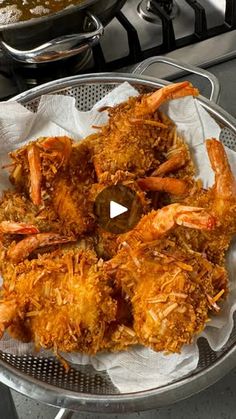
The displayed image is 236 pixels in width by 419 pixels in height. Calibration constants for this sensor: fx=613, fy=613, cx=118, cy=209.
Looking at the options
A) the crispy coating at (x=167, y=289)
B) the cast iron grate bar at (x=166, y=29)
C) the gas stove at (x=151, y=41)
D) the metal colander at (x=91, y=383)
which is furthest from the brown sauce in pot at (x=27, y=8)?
the metal colander at (x=91, y=383)

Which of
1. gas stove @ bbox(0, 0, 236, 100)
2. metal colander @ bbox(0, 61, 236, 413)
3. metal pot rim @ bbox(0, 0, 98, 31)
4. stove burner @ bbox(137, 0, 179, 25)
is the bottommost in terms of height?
metal colander @ bbox(0, 61, 236, 413)

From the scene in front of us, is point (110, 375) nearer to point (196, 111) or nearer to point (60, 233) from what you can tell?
point (60, 233)

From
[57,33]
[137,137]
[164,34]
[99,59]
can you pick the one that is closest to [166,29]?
[164,34]

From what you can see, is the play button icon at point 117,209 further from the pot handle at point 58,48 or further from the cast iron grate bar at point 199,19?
the cast iron grate bar at point 199,19

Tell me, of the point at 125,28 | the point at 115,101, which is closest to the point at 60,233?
the point at 115,101

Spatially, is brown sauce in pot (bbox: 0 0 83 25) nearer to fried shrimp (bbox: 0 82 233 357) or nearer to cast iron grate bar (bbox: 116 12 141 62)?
cast iron grate bar (bbox: 116 12 141 62)

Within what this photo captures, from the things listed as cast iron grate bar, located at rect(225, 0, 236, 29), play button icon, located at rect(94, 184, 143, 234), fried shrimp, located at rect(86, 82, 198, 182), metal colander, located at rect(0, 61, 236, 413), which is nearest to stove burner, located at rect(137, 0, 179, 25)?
cast iron grate bar, located at rect(225, 0, 236, 29)
